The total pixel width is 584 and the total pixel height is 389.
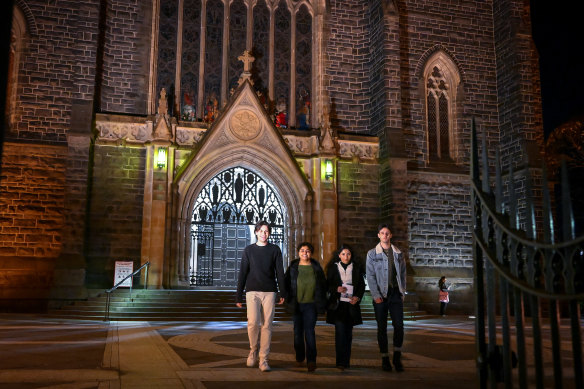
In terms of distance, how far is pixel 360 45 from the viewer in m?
20.5

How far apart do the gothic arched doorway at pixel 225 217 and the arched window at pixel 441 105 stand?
6221 millimetres

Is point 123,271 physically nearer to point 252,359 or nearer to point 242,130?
point 242,130

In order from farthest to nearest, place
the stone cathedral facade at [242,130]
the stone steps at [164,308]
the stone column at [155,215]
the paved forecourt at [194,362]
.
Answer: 1. the stone cathedral facade at [242,130]
2. the stone column at [155,215]
3. the stone steps at [164,308]
4. the paved forecourt at [194,362]

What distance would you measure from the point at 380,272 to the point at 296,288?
100cm

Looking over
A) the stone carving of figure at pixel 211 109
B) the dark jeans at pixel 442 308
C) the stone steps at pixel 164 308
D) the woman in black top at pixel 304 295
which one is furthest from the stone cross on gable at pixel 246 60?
the woman in black top at pixel 304 295

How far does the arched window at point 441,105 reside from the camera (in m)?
20.6

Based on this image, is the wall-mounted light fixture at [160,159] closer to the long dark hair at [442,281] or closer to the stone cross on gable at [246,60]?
the stone cross on gable at [246,60]

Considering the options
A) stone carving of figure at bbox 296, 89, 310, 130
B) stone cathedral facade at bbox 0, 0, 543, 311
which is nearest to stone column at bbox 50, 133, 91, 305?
stone cathedral facade at bbox 0, 0, 543, 311

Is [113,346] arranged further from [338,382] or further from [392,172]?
[392,172]

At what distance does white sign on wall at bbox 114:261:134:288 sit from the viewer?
15.7m

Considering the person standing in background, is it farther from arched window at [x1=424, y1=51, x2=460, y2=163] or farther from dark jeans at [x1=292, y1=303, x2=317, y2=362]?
dark jeans at [x1=292, y1=303, x2=317, y2=362]

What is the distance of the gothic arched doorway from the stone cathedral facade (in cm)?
6

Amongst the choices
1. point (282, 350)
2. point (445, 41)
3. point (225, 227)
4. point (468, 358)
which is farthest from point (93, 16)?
point (468, 358)

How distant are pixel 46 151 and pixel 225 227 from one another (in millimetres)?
6290
